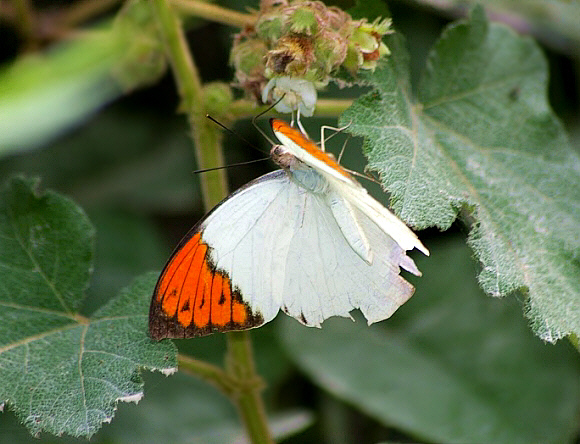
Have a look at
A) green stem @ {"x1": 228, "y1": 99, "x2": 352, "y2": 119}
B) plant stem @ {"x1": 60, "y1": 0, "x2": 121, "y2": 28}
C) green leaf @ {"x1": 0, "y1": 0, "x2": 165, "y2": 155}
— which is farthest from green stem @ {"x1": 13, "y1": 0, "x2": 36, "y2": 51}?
green leaf @ {"x1": 0, "y1": 0, "x2": 165, "y2": 155}

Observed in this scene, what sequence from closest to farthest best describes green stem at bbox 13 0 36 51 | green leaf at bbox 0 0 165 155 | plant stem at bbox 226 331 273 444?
green leaf at bbox 0 0 165 155 → plant stem at bbox 226 331 273 444 → green stem at bbox 13 0 36 51

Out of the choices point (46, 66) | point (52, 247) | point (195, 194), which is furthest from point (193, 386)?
point (46, 66)

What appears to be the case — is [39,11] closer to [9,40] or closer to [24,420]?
[9,40]

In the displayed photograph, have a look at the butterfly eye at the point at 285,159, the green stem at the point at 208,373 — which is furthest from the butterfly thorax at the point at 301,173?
the green stem at the point at 208,373

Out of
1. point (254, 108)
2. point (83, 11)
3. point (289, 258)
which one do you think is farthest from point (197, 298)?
point (83, 11)

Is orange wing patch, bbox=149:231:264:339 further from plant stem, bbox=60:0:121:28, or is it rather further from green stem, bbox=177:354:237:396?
plant stem, bbox=60:0:121:28

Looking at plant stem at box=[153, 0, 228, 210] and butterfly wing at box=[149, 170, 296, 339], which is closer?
butterfly wing at box=[149, 170, 296, 339]

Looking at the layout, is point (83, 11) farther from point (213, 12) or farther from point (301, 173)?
point (301, 173)

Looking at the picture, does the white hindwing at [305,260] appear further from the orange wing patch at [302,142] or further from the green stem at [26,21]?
the green stem at [26,21]
